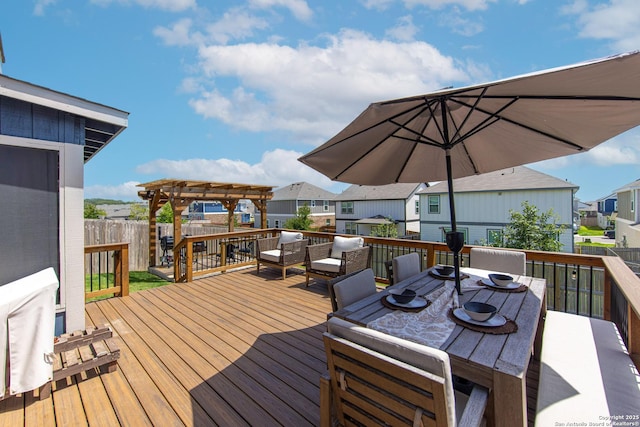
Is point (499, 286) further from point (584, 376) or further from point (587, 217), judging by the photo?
point (587, 217)

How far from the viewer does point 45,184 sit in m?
2.81

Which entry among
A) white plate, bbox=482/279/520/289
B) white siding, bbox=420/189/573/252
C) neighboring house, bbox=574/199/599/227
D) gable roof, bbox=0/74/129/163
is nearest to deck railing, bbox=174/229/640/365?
white plate, bbox=482/279/520/289

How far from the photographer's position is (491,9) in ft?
17.3

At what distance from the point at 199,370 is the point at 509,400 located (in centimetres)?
250

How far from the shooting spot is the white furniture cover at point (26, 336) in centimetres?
201

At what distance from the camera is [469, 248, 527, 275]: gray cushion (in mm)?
3283

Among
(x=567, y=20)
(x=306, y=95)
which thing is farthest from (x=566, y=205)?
(x=306, y=95)

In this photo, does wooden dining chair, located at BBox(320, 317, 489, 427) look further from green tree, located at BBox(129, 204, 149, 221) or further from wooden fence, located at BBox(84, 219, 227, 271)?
green tree, located at BBox(129, 204, 149, 221)

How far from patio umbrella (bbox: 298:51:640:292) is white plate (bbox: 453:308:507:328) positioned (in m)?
0.51

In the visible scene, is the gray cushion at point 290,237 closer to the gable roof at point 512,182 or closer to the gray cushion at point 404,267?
the gray cushion at point 404,267

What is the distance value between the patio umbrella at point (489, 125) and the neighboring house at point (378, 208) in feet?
53.9

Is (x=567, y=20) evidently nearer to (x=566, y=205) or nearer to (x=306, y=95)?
(x=306, y=95)

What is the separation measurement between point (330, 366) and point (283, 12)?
264 inches

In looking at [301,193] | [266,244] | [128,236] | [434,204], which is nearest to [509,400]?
[266,244]
